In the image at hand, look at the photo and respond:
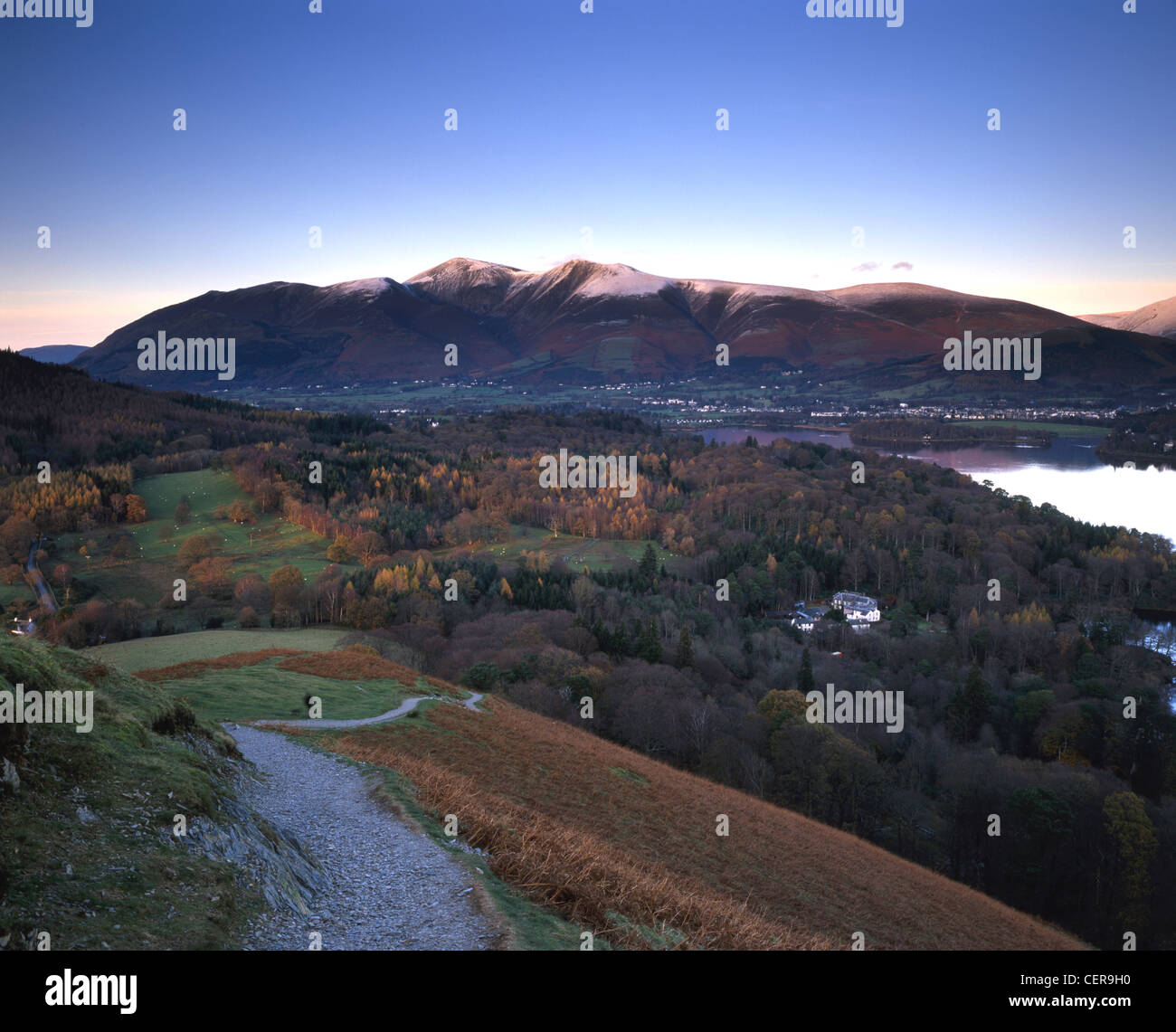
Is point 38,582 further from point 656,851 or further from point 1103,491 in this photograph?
point 1103,491

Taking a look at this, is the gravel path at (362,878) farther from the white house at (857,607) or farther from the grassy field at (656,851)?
the white house at (857,607)

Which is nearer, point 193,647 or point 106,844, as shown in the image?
point 106,844

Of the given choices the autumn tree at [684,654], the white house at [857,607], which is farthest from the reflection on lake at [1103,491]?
the autumn tree at [684,654]

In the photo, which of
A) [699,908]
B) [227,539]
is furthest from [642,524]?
[699,908]

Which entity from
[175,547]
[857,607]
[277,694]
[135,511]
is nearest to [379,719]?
[277,694]

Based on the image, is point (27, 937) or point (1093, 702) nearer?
point (27, 937)

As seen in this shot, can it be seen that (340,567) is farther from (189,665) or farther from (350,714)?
(350,714)
